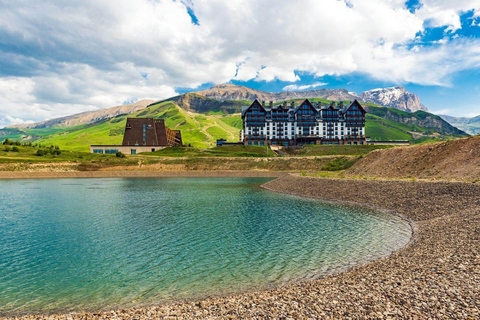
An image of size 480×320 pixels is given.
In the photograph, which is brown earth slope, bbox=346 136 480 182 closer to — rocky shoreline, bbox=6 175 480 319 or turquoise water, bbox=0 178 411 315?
turquoise water, bbox=0 178 411 315

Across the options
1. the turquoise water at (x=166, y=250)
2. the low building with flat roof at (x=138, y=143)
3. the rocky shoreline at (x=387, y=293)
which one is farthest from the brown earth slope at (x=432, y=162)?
the low building with flat roof at (x=138, y=143)

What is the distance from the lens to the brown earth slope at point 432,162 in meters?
47.2

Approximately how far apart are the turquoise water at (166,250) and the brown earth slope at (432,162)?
20.5 m

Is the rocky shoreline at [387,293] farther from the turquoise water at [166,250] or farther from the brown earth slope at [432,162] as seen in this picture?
the brown earth slope at [432,162]

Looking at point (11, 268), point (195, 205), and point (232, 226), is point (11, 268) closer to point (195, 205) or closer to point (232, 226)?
point (232, 226)

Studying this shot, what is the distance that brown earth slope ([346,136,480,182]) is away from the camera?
155ft

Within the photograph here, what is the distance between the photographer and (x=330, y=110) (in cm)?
19388

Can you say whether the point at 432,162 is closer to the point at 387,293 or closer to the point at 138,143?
the point at 387,293

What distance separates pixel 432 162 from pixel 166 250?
179ft

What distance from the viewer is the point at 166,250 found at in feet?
76.9

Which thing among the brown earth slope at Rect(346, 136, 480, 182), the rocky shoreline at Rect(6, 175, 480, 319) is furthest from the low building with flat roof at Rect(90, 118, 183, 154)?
the rocky shoreline at Rect(6, 175, 480, 319)

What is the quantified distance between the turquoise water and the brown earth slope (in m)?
20.5

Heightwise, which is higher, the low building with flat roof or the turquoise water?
the low building with flat roof

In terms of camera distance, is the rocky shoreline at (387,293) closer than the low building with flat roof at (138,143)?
Yes
